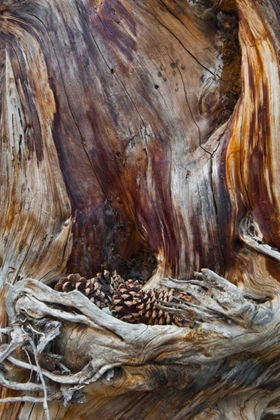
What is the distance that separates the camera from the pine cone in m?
1.97

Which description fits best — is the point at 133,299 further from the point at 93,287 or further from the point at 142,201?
the point at 142,201

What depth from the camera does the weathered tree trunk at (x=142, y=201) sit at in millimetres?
1892

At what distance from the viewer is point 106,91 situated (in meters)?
2.30

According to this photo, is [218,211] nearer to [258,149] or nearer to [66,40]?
[258,149]

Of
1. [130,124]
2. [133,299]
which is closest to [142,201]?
[130,124]

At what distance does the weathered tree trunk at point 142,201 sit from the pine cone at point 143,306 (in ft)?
0.28

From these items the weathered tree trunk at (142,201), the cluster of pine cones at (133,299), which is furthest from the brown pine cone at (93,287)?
the weathered tree trunk at (142,201)

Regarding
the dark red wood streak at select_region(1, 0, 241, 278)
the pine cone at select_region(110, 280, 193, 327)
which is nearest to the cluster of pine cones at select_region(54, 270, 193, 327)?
the pine cone at select_region(110, 280, 193, 327)

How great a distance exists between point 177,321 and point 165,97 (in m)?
0.91

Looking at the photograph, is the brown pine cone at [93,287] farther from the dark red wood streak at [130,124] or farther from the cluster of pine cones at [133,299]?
the dark red wood streak at [130,124]

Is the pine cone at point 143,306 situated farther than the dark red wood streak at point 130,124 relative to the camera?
No

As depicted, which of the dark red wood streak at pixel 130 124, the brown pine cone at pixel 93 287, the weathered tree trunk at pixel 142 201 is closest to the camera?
the weathered tree trunk at pixel 142 201

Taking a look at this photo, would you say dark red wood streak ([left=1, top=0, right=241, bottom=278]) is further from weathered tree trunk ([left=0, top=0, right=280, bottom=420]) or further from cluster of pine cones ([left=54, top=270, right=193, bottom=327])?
cluster of pine cones ([left=54, top=270, right=193, bottom=327])

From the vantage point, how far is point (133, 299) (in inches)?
78.7
